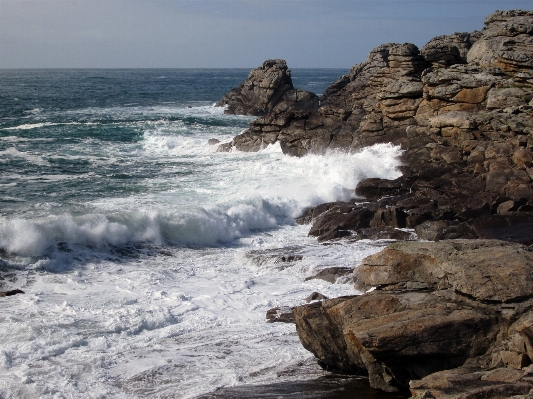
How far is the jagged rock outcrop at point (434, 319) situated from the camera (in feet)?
30.0

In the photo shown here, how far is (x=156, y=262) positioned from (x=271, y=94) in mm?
37657

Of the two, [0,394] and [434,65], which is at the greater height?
[434,65]

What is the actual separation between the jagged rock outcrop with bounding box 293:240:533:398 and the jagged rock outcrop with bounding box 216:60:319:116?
4256 cm

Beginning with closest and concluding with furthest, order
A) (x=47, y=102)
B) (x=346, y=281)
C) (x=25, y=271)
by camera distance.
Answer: (x=346, y=281) < (x=25, y=271) < (x=47, y=102)

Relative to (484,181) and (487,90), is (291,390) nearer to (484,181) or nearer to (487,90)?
(484,181)

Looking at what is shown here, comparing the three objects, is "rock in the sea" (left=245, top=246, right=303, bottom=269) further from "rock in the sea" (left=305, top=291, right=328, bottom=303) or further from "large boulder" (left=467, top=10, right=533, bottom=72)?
"large boulder" (left=467, top=10, right=533, bottom=72)

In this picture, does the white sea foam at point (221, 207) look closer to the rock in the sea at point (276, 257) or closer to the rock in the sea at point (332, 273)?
the rock in the sea at point (276, 257)

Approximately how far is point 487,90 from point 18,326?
821 inches

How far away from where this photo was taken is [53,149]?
1430 inches

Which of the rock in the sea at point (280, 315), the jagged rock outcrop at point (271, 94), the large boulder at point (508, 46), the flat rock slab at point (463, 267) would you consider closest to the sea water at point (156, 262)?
the rock in the sea at point (280, 315)

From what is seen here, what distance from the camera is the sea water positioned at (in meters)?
11.5

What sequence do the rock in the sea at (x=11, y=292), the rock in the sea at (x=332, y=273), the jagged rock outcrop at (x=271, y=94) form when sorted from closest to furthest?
the rock in the sea at (x=11, y=292), the rock in the sea at (x=332, y=273), the jagged rock outcrop at (x=271, y=94)

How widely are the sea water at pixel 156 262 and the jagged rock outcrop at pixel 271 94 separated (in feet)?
55.9

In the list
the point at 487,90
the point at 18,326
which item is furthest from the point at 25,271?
the point at 487,90
